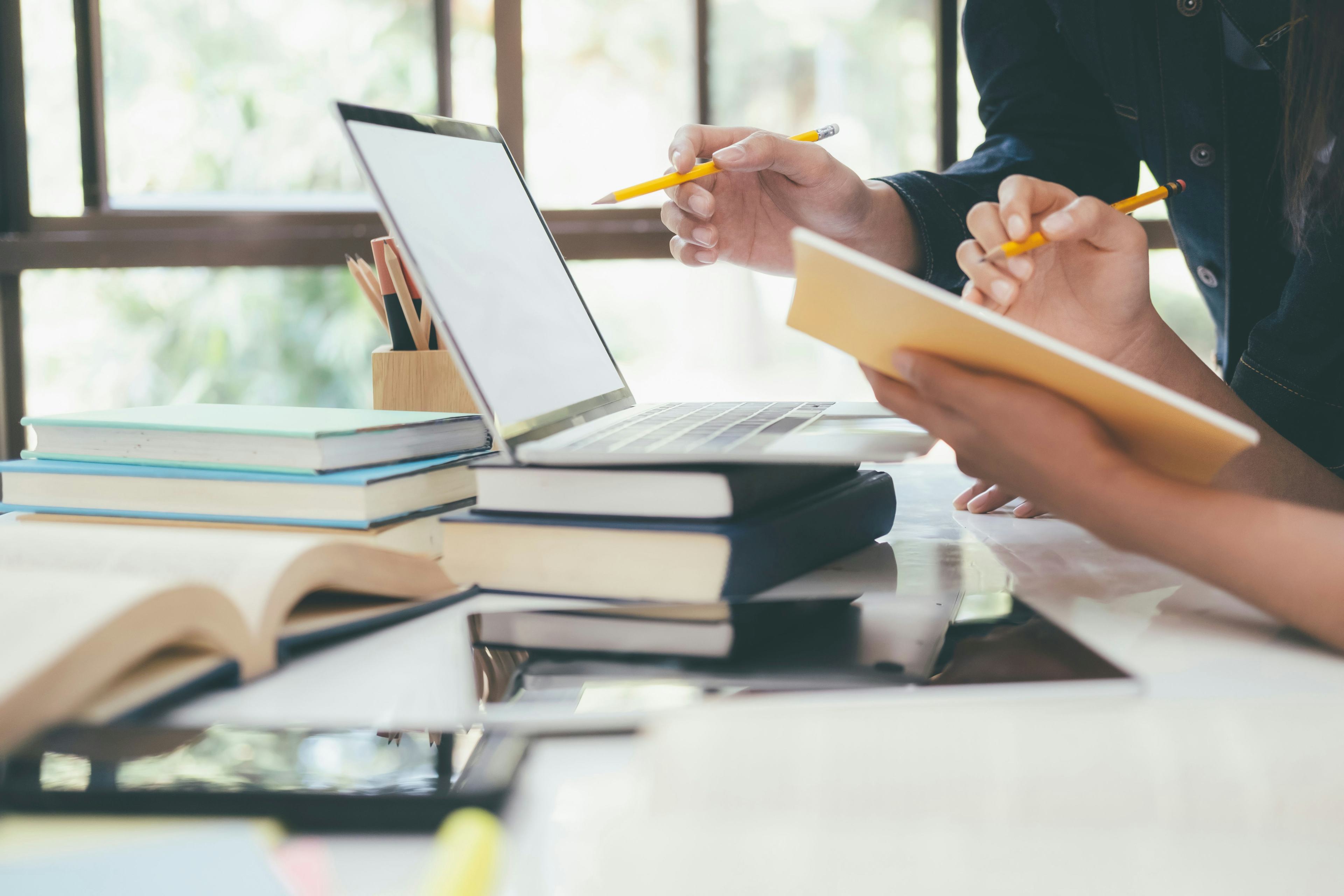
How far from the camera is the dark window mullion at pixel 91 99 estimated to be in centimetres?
246

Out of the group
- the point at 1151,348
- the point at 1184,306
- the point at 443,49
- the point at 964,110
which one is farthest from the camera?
the point at 1184,306

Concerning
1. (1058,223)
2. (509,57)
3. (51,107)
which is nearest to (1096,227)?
(1058,223)

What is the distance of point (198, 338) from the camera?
9.16ft

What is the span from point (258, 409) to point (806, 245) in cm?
41

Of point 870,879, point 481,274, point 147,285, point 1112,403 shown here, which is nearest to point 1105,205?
point 1112,403

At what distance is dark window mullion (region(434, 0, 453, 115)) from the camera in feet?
8.49

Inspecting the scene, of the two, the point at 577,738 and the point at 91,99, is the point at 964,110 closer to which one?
the point at 91,99

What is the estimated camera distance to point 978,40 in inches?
42.8

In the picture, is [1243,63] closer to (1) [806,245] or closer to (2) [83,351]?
(1) [806,245]

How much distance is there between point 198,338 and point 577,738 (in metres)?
2.84

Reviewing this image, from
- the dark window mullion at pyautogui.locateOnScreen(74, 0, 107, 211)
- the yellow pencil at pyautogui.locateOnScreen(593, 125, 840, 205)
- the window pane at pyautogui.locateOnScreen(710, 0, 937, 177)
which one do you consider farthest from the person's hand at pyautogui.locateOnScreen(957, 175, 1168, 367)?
the dark window mullion at pyautogui.locateOnScreen(74, 0, 107, 211)

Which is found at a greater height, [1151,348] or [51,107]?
[51,107]

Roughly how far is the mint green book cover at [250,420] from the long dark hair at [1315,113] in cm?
63

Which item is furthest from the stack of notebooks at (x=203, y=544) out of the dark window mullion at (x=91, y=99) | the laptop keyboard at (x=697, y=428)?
the dark window mullion at (x=91, y=99)
